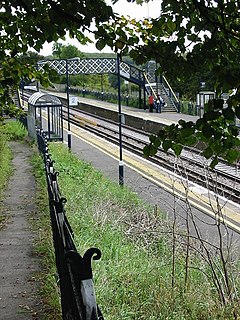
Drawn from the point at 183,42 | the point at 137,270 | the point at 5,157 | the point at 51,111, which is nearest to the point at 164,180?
the point at 5,157

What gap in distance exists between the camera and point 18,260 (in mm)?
6621

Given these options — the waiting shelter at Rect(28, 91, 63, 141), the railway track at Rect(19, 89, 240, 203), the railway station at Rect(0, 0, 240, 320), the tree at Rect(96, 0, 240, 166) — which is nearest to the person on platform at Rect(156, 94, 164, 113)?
the railway track at Rect(19, 89, 240, 203)

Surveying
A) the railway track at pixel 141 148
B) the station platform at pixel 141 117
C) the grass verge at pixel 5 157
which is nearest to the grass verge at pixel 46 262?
the grass verge at pixel 5 157

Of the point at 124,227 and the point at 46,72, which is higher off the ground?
the point at 46,72

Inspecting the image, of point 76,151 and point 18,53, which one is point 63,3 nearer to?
point 18,53

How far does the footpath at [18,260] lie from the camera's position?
494 cm

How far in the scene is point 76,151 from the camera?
26844 millimetres

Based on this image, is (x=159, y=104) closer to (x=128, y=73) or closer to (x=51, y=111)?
(x=128, y=73)

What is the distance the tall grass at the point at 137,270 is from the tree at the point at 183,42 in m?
2.57

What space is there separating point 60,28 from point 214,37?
2.97 ft

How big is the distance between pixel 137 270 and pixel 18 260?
4.63ft

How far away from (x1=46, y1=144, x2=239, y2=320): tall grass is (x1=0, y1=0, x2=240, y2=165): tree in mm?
2570

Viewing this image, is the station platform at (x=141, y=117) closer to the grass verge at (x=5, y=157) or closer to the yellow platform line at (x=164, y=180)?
the yellow platform line at (x=164, y=180)

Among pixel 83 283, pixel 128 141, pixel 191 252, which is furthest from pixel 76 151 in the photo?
pixel 83 283
